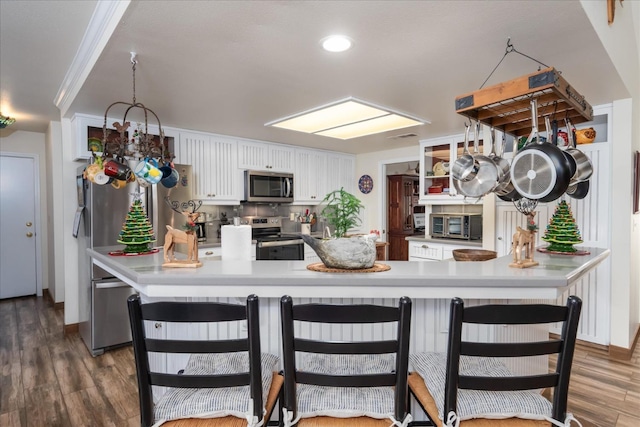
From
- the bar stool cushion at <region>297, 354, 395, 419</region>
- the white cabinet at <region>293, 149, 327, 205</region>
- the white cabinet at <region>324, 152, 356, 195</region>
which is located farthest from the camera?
the white cabinet at <region>324, 152, 356, 195</region>

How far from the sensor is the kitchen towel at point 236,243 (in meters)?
2.14

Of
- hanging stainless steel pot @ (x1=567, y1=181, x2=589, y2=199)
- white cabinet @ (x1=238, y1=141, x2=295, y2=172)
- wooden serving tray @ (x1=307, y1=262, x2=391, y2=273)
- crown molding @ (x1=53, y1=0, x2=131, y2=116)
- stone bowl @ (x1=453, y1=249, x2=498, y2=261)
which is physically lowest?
stone bowl @ (x1=453, y1=249, x2=498, y2=261)

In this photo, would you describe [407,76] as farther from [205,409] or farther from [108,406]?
[108,406]

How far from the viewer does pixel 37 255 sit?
5.25m

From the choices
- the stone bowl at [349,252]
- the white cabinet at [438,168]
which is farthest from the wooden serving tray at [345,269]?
the white cabinet at [438,168]

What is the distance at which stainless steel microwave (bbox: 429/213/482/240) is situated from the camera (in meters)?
4.47

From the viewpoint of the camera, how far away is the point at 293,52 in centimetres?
219

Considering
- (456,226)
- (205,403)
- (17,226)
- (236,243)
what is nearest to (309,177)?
(456,226)

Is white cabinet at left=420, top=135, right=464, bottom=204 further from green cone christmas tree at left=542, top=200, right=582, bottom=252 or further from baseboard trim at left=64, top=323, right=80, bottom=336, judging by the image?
baseboard trim at left=64, top=323, right=80, bottom=336

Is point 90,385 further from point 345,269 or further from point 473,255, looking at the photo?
point 473,255

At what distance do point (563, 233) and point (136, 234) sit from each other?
288 cm

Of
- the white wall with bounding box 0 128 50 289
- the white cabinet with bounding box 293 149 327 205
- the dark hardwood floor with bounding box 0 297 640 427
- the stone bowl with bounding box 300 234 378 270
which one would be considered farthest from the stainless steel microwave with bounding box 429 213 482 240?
the white wall with bounding box 0 128 50 289

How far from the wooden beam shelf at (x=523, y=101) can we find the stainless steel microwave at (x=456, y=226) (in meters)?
2.21

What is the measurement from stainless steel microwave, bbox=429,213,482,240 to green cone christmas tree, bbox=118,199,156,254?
3623 millimetres
